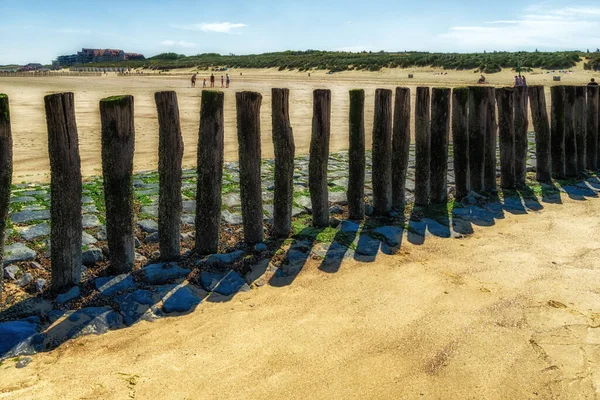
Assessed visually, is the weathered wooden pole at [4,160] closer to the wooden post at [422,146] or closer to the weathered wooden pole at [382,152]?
the weathered wooden pole at [382,152]

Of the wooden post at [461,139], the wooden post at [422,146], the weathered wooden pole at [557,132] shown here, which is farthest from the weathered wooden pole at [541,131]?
the wooden post at [422,146]

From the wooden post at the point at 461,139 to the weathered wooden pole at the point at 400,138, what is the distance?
2.84 ft

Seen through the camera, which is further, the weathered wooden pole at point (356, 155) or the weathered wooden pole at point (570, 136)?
the weathered wooden pole at point (570, 136)

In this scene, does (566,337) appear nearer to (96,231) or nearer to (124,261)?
(124,261)

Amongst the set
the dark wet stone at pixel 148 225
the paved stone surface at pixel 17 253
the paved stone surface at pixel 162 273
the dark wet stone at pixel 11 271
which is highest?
the dark wet stone at pixel 148 225

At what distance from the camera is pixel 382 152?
19.2 ft

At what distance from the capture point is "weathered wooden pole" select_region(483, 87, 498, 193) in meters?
6.79

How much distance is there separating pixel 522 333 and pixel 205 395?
2181 millimetres

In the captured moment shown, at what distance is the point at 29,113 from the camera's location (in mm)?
18750

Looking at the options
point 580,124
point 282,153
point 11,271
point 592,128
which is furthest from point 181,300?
point 592,128

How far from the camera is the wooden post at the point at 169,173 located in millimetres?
4441

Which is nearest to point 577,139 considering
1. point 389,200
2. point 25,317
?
point 389,200

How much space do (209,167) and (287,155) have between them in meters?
0.83

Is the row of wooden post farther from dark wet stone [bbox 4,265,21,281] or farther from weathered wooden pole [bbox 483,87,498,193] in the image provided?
dark wet stone [bbox 4,265,21,281]
